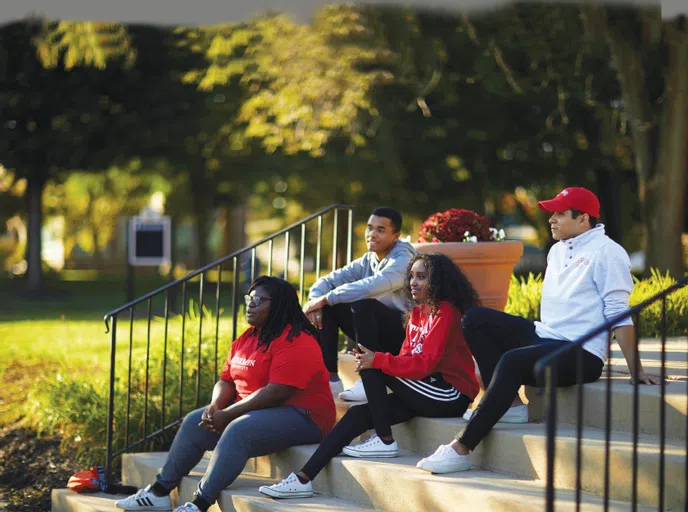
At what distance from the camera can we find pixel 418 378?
5.88 metres

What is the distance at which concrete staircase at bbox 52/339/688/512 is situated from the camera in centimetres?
486

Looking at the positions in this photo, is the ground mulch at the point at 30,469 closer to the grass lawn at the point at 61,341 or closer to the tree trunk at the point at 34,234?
the grass lawn at the point at 61,341

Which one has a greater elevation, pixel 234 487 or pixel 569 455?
pixel 569 455

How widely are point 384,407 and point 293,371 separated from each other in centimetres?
55

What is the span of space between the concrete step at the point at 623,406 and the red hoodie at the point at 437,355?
1.14 ft

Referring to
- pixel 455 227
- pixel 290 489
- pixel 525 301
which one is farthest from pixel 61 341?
pixel 290 489

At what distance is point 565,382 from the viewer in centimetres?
542

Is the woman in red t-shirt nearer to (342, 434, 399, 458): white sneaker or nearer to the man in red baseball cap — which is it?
(342, 434, 399, 458): white sneaker

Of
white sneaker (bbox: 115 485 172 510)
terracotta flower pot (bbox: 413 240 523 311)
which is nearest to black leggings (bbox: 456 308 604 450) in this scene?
terracotta flower pot (bbox: 413 240 523 311)

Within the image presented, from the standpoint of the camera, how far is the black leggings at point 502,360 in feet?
17.1

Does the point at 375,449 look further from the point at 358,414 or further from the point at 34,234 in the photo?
the point at 34,234

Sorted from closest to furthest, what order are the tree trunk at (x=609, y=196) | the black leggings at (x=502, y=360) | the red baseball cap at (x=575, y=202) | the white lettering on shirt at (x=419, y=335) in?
the black leggings at (x=502, y=360), the red baseball cap at (x=575, y=202), the white lettering on shirt at (x=419, y=335), the tree trunk at (x=609, y=196)

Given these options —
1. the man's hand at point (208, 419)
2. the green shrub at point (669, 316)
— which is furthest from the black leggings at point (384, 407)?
the green shrub at point (669, 316)

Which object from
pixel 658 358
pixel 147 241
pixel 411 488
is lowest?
pixel 411 488
